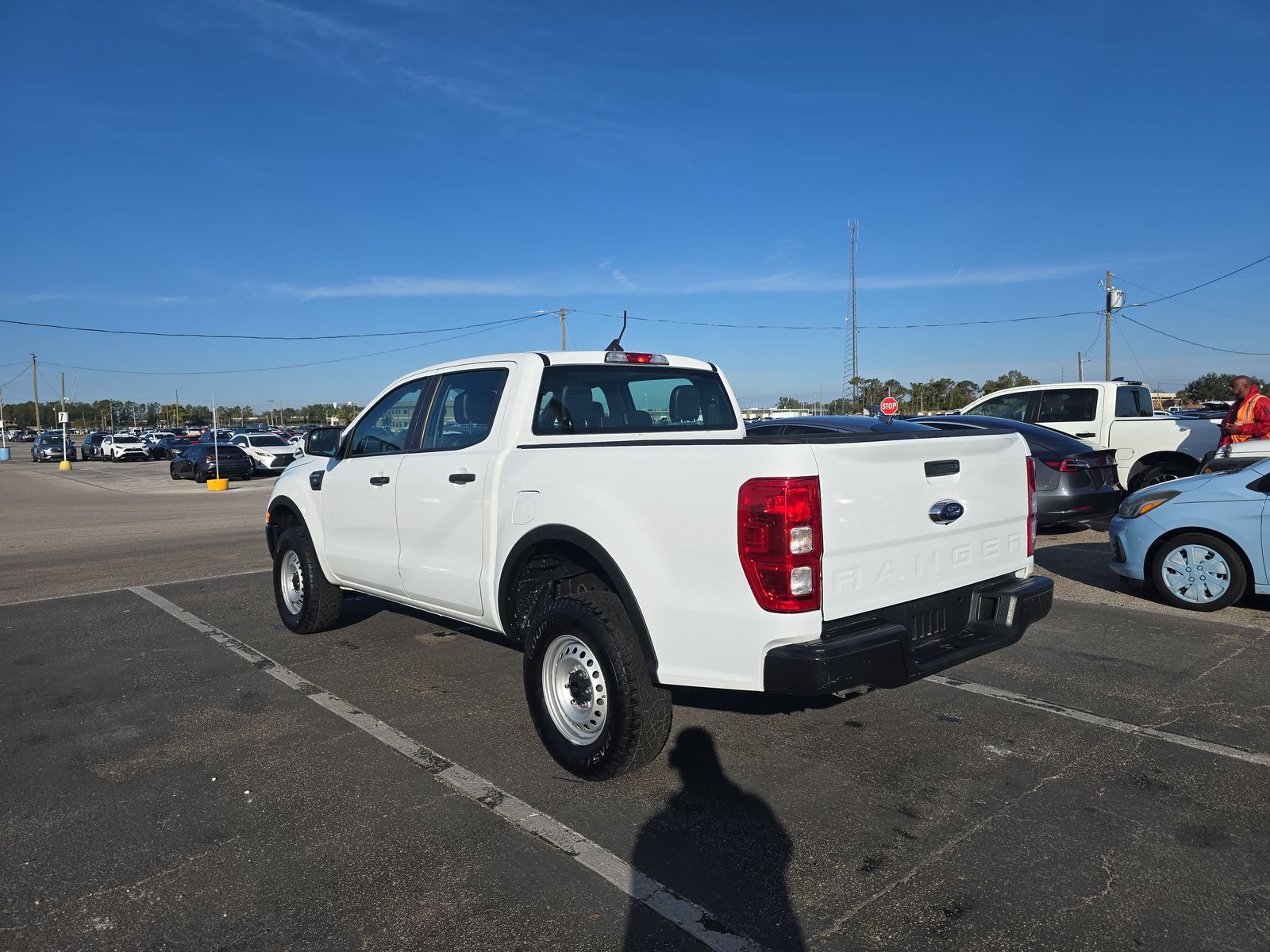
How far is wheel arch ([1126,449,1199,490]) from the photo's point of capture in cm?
1180

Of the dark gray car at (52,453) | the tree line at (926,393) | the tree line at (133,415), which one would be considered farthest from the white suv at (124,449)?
the tree line at (133,415)

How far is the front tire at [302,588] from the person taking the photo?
20.9 ft

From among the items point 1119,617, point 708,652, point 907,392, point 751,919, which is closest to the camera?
point 751,919

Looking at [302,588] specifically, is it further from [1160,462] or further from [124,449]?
[124,449]

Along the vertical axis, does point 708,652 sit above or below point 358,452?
below

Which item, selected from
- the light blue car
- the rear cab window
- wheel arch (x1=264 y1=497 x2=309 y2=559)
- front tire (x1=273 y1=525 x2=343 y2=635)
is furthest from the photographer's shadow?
the rear cab window

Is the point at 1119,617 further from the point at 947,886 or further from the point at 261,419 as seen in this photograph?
the point at 261,419

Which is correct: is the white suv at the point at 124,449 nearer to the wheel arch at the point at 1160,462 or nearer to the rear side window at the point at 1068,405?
the rear side window at the point at 1068,405

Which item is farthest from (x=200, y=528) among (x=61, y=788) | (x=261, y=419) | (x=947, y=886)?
(x=261, y=419)

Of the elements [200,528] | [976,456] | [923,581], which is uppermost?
[976,456]

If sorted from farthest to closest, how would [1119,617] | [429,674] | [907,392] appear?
1. [907,392]
2. [1119,617]
3. [429,674]

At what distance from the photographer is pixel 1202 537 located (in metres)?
6.62

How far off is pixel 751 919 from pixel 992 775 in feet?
5.25

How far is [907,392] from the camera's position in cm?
6719
